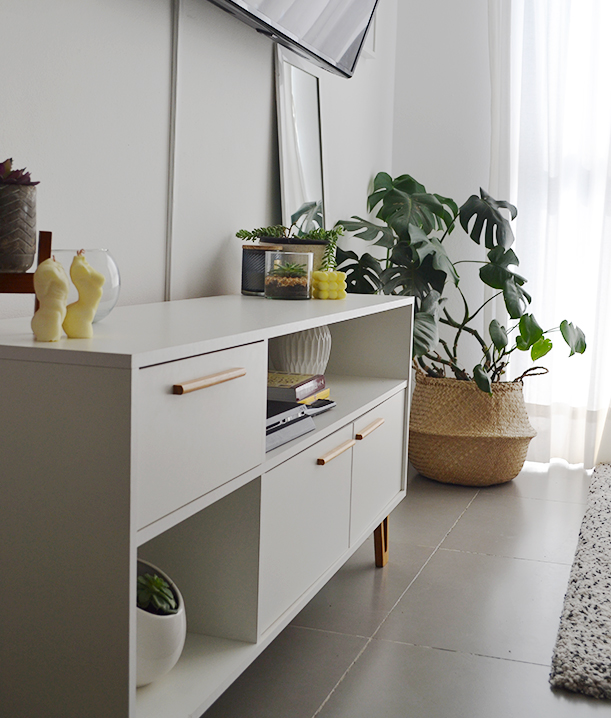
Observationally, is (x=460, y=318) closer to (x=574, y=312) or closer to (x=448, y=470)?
(x=574, y=312)

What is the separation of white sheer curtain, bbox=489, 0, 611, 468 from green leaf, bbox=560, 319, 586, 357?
441 mm

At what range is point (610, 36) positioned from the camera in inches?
137

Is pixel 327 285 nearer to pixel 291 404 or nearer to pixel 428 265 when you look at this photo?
pixel 291 404

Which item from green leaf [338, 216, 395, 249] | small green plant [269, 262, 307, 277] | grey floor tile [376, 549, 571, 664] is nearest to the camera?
grey floor tile [376, 549, 571, 664]

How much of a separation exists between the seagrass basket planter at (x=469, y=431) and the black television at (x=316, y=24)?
1.37 meters

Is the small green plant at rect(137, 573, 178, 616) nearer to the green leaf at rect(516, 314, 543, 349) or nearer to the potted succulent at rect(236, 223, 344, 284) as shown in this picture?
the potted succulent at rect(236, 223, 344, 284)

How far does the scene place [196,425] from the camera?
1.22 meters

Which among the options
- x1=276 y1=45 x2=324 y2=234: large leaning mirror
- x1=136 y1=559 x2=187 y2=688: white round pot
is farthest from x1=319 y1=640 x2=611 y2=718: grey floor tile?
x1=276 y1=45 x2=324 y2=234: large leaning mirror

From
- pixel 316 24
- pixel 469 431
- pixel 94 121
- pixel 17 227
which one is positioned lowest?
pixel 469 431

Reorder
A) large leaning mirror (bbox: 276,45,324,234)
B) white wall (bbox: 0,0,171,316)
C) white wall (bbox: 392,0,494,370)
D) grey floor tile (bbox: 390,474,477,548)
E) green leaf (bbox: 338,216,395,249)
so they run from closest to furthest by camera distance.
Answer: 1. white wall (bbox: 0,0,171,316)
2. large leaning mirror (bbox: 276,45,324,234)
3. grey floor tile (bbox: 390,474,477,548)
4. green leaf (bbox: 338,216,395,249)
5. white wall (bbox: 392,0,494,370)

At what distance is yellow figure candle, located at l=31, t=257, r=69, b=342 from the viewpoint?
3.67 feet

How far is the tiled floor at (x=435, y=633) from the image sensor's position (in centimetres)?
167

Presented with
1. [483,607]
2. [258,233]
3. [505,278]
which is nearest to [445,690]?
[483,607]

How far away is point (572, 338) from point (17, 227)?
8.37 feet
